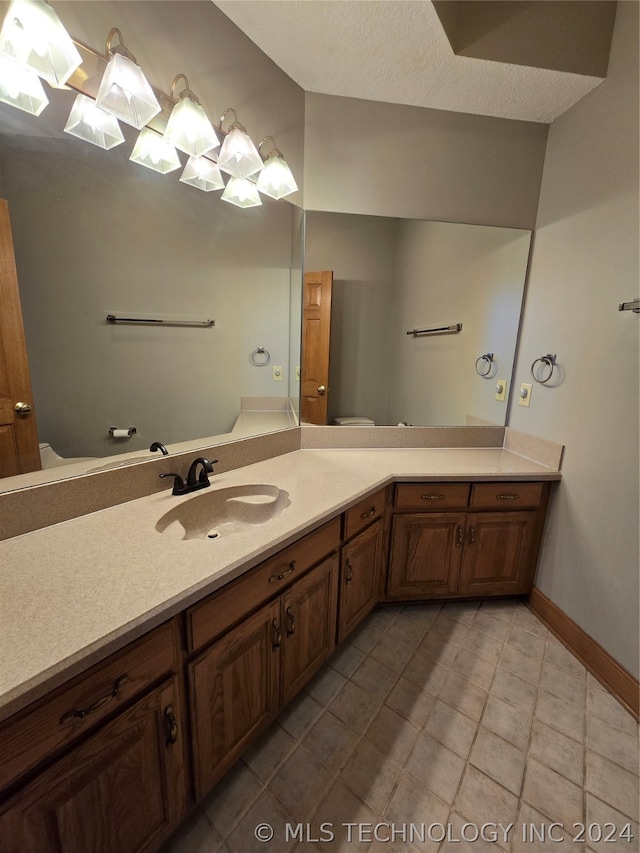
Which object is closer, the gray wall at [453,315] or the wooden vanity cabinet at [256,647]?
the wooden vanity cabinet at [256,647]

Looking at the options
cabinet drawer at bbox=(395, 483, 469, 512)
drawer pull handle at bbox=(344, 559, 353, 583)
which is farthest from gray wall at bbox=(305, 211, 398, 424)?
drawer pull handle at bbox=(344, 559, 353, 583)

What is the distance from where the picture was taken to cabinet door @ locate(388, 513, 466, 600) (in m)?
1.75

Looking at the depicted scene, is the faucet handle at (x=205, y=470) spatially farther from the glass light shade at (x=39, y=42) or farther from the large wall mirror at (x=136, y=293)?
the glass light shade at (x=39, y=42)

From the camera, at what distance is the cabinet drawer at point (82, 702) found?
58cm

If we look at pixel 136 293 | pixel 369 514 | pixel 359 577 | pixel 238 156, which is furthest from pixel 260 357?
pixel 359 577

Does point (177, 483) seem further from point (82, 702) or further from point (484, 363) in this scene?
point (484, 363)

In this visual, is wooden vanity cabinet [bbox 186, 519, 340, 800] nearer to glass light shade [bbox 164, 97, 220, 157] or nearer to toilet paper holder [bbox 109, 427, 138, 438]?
toilet paper holder [bbox 109, 427, 138, 438]

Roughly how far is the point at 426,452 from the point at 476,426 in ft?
1.29

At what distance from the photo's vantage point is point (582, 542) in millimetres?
1640

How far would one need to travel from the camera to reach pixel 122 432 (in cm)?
129

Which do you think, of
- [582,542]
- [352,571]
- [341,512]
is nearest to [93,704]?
[341,512]

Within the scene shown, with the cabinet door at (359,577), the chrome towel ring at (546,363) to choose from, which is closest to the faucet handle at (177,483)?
the cabinet door at (359,577)

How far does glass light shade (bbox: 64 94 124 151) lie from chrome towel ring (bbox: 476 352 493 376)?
2027mm

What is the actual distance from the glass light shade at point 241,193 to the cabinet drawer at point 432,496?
157 centimetres
